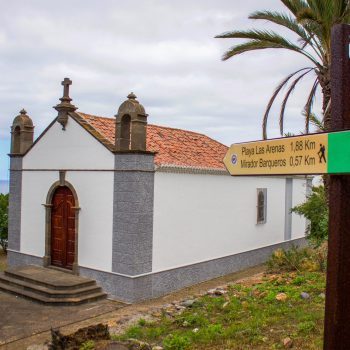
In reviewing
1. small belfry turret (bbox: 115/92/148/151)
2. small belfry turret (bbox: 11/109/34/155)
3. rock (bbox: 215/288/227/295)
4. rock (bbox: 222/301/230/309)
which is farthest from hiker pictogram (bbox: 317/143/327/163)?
small belfry turret (bbox: 11/109/34/155)

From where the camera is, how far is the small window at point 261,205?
15891mm

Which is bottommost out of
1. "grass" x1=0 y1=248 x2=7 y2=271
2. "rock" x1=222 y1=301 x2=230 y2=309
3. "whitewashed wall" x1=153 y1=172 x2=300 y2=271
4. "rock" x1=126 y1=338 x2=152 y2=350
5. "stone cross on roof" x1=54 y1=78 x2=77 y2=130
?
"grass" x1=0 y1=248 x2=7 y2=271

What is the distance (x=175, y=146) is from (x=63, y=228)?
4.35 m

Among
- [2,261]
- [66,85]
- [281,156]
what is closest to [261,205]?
[66,85]

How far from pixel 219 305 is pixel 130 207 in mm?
3689

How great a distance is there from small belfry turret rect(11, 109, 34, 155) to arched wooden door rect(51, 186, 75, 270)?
96.7 inches

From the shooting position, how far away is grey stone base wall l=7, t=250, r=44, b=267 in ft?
44.0

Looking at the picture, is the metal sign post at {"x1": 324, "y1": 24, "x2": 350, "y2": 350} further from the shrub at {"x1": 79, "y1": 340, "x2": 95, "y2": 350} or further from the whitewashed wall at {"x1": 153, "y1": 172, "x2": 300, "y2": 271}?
the whitewashed wall at {"x1": 153, "y1": 172, "x2": 300, "y2": 271}

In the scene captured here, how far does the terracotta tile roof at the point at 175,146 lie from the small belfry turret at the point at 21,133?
2.70 m

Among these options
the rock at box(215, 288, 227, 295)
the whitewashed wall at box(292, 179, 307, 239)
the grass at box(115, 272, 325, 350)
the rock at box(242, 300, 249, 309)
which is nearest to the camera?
the grass at box(115, 272, 325, 350)

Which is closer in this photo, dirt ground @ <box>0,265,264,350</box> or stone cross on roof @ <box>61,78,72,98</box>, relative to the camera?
dirt ground @ <box>0,265,264,350</box>

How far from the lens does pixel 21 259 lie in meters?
14.0

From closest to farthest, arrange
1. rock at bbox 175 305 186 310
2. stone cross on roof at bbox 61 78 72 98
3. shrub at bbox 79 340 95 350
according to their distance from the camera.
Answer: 1. shrub at bbox 79 340 95 350
2. rock at bbox 175 305 186 310
3. stone cross on roof at bbox 61 78 72 98

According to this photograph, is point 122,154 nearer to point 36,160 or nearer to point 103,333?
point 36,160
